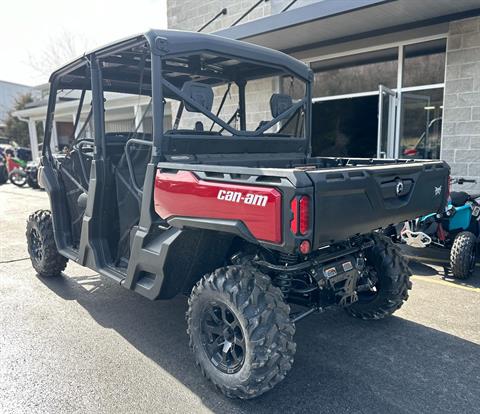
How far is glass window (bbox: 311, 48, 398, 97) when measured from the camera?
8.19 metres

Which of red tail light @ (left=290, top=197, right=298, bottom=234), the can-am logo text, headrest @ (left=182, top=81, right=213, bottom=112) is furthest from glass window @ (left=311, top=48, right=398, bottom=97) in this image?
red tail light @ (left=290, top=197, right=298, bottom=234)

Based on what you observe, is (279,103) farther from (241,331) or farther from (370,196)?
(241,331)

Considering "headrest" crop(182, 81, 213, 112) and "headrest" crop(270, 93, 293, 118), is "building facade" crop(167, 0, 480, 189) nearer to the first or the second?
"headrest" crop(270, 93, 293, 118)

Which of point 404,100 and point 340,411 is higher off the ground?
point 404,100

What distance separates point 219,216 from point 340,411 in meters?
1.39

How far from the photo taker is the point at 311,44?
8.70 m

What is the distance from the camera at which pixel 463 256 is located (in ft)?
15.7

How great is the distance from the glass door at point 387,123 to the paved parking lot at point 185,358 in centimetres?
385

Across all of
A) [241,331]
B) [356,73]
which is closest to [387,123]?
[356,73]

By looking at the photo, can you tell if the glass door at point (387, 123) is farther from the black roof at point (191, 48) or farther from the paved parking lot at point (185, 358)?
the black roof at point (191, 48)

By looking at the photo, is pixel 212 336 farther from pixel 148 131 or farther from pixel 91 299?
pixel 91 299

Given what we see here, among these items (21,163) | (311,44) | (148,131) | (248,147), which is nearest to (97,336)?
(148,131)

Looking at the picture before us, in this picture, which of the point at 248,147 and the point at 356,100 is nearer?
the point at 248,147

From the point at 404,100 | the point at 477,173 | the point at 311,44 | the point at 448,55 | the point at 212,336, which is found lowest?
the point at 212,336
